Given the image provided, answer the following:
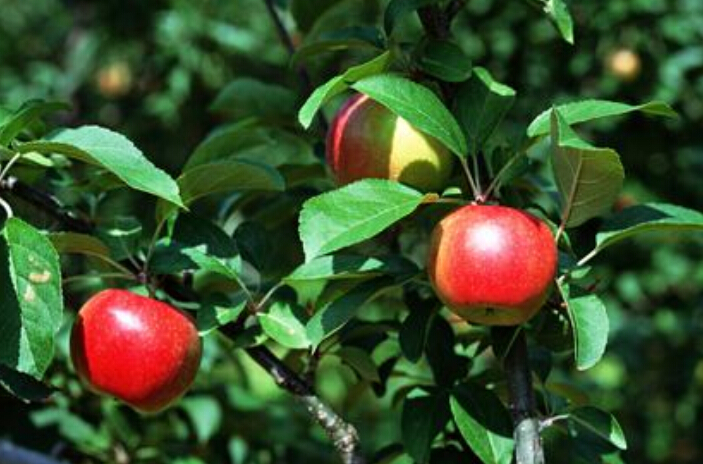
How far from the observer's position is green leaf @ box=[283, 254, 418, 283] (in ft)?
3.84

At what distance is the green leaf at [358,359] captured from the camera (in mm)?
1338

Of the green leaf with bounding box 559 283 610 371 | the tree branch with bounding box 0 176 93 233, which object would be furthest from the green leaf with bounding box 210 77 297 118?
the green leaf with bounding box 559 283 610 371

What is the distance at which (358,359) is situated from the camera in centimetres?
134

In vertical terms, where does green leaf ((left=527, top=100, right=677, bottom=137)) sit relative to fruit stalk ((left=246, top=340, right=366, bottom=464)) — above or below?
above

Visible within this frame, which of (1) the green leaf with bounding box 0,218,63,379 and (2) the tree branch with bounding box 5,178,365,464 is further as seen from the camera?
(2) the tree branch with bounding box 5,178,365,464

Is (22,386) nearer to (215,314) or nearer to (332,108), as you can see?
(215,314)

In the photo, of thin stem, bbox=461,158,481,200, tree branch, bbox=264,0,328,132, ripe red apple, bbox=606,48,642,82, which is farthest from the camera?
ripe red apple, bbox=606,48,642,82

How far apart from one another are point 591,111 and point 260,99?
601 millimetres

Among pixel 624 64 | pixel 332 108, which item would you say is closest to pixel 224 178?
pixel 332 108

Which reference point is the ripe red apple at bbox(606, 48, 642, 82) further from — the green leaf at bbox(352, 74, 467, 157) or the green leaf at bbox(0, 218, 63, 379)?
the green leaf at bbox(0, 218, 63, 379)

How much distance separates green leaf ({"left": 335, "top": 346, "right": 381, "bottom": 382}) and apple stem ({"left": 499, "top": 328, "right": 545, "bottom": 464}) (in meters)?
0.19

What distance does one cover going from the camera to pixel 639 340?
111 inches

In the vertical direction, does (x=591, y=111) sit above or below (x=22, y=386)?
above

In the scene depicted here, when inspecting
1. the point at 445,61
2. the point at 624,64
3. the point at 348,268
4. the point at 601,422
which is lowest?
the point at 624,64
